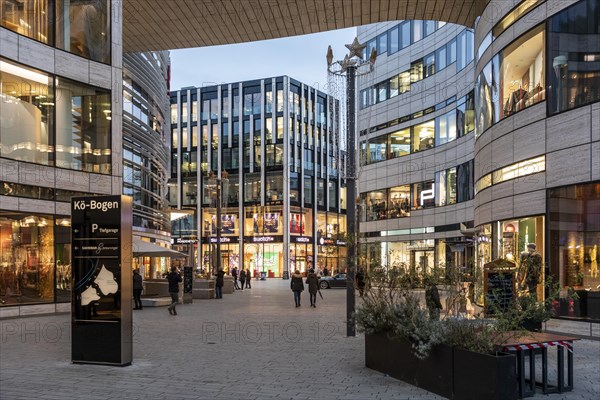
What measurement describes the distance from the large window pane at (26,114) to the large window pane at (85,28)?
1.92 meters

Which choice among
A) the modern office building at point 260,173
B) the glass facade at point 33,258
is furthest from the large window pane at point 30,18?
the modern office building at point 260,173

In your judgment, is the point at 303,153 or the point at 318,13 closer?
the point at 318,13

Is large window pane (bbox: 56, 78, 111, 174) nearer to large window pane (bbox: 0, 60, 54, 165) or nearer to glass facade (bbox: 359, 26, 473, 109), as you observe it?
large window pane (bbox: 0, 60, 54, 165)

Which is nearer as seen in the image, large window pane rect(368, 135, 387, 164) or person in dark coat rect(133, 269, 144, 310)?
person in dark coat rect(133, 269, 144, 310)

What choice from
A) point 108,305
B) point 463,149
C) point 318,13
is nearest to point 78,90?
point 318,13

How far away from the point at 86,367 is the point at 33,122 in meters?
14.5

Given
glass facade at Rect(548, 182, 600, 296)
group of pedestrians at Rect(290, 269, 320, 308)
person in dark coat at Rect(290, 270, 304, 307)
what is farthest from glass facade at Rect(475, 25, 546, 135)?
person in dark coat at Rect(290, 270, 304, 307)

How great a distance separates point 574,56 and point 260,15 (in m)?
15.0

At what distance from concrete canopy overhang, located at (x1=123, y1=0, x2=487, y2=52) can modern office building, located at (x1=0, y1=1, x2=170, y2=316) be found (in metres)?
3.61

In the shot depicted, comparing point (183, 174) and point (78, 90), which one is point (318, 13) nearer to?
point (78, 90)

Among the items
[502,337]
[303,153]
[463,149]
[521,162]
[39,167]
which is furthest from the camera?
[303,153]

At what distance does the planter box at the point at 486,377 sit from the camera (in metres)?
7.79

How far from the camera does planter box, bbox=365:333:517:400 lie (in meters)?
7.83

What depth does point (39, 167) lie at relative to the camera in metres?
22.2
